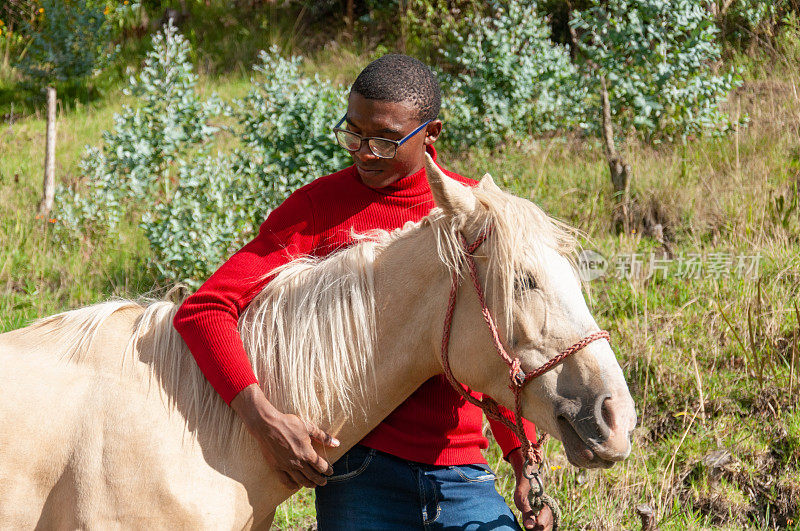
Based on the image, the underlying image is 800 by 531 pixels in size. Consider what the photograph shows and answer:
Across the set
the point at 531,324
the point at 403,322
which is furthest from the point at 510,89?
the point at 531,324

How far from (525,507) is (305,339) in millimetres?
943

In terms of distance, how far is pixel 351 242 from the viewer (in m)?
2.29

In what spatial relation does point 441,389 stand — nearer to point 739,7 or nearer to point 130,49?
point 739,7

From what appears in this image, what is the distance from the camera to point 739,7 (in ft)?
27.8

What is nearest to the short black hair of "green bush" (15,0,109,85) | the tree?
the tree

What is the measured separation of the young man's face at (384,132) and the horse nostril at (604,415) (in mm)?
856

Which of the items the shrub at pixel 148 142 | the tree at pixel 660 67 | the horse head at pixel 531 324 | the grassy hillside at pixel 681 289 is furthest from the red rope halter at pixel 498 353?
the tree at pixel 660 67

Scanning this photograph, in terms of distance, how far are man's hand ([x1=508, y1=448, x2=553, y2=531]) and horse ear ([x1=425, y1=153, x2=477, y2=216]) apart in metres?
0.92

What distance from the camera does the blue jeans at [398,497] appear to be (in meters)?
2.27

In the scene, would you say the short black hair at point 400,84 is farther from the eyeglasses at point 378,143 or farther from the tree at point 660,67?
the tree at point 660,67

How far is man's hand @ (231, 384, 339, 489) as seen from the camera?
77.5 inches

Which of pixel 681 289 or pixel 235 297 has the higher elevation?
pixel 235 297
